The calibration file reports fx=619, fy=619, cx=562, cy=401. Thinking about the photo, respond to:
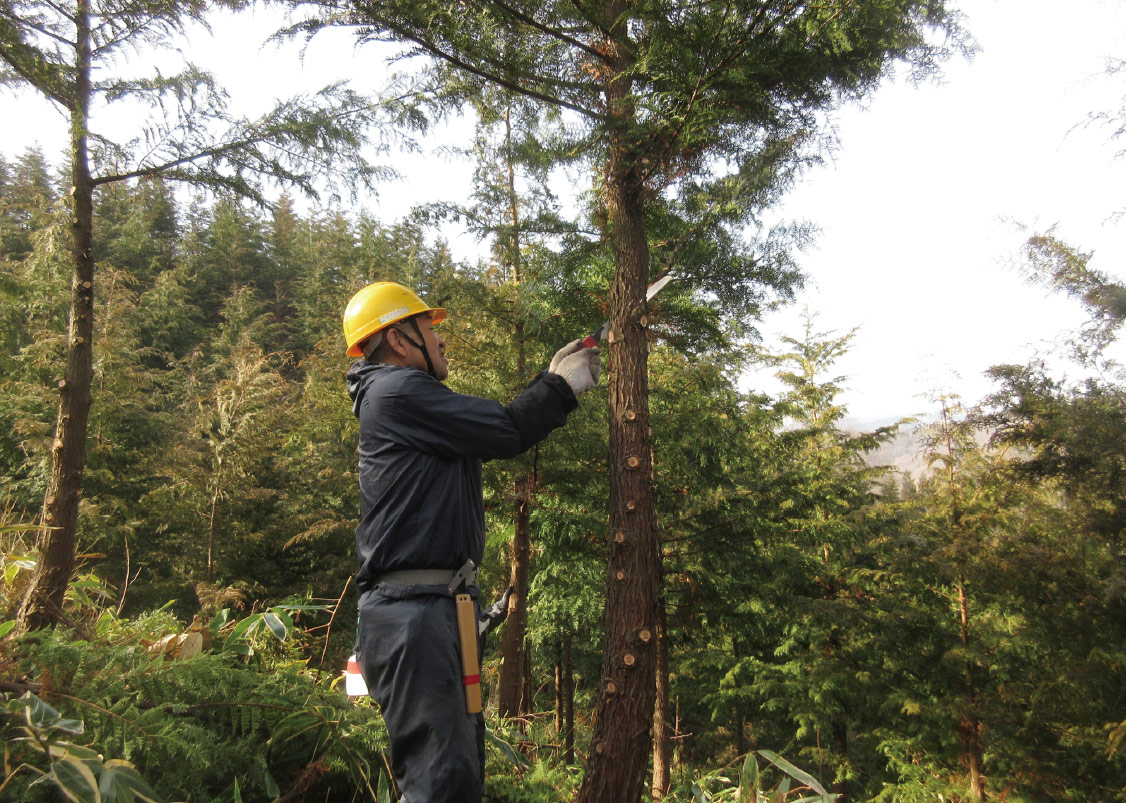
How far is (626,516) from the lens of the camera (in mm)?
4133

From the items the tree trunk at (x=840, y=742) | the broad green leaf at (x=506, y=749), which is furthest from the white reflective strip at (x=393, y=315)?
the tree trunk at (x=840, y=742)

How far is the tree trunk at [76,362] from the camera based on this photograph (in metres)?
4.98

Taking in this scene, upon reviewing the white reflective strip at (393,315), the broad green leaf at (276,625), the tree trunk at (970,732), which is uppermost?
the white reflective strip at (393,315)

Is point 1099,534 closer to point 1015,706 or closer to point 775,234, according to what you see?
point 1015,706

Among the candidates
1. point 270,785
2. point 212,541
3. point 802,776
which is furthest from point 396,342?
point 212,541

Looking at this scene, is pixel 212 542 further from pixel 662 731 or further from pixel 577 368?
pixel 577 368

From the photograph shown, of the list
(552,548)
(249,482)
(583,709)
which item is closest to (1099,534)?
(552,548)

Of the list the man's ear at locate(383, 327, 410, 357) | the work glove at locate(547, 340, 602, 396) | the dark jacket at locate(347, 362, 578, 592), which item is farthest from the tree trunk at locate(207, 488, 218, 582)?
the work glove at locate(547, 340, 602, 396)

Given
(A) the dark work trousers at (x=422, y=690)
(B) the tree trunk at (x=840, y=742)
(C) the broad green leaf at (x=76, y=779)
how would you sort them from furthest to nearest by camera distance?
1. (B) the tree trunk at (x=840, y=742)
2. (A) the dark work trousers at (x=422, y=690)
3. (C) the broad green leaf at (x=76, y=779)

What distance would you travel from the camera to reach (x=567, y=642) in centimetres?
1555

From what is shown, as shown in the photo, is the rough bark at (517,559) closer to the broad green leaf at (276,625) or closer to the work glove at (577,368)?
the broad green leaf at (276,625)

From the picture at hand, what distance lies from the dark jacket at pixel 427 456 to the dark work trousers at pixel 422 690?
0.14 meters

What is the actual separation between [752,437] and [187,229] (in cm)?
3787

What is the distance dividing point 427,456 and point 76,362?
4.66 m
